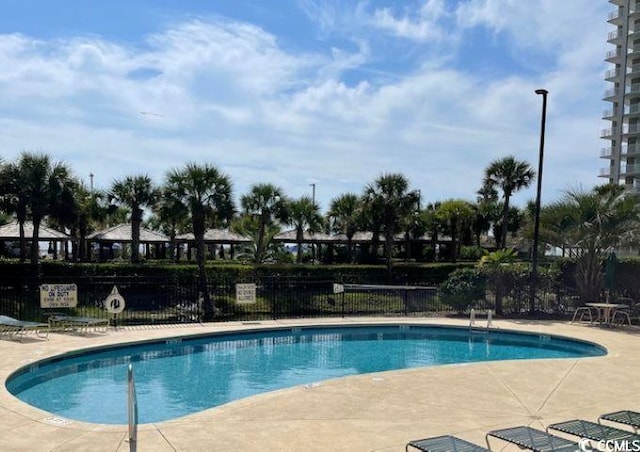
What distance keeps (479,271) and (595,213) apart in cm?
428

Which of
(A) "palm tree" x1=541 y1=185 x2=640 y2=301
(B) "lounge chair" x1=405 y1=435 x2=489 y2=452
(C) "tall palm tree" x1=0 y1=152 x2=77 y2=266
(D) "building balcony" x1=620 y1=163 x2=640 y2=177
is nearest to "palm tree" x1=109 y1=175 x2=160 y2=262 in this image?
(C) "tall palm tree" x1=0 y1=152 x2=77 y2=266

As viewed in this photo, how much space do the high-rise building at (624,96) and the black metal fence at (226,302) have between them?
50.8m

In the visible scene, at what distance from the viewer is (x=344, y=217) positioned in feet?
132

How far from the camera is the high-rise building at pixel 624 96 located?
64.2m

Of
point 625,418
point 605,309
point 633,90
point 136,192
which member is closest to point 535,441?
point 625,418

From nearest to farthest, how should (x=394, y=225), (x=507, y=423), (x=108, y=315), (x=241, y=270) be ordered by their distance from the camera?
1. (x=507, y=423)
2. (x=108, y=315)
3. (x=241, y=270)
4. (x=394, y=225)

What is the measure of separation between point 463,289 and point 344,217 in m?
20.4

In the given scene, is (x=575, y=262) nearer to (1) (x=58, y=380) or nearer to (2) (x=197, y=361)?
(2) (x=197, y=361)

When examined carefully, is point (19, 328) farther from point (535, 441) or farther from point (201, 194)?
point (535, 441)

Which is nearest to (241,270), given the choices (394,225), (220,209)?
(220,209)

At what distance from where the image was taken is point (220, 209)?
2227 cm

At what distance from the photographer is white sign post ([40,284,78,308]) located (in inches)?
604

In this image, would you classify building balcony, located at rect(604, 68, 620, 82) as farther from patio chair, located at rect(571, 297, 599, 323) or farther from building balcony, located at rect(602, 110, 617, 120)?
patio chair, located at rect(571, 297, 599, 323)

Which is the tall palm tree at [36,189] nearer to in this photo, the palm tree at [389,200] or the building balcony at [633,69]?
the palm tree at [389,200]
